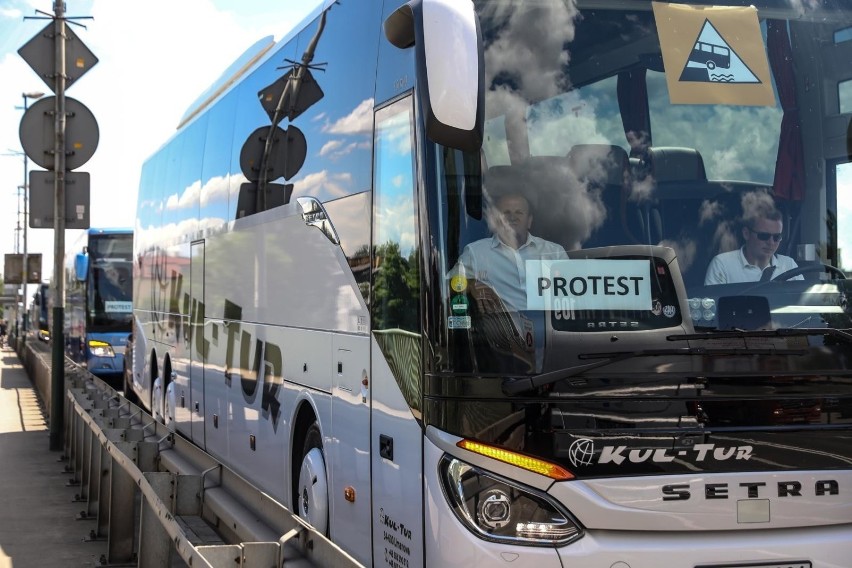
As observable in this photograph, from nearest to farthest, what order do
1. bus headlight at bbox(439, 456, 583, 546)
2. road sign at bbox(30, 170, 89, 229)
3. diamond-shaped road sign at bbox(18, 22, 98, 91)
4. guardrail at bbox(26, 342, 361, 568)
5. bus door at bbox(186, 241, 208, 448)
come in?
guardrail at bbox(26, 342, 361, 568) < bus headlight at bbox(439, 456, 583, 546) < bus door at bbox(186, 241, 208, 448) < road sign at bbox(30, 170, 89, 229) < diamond-shaped road sign at bbox(18, 22, 98, 91)

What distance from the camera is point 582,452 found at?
4262 millimetres

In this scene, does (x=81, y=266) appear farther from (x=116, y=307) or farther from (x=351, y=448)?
(x=351, y=448)

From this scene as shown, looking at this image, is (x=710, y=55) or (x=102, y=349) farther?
(x=102, y=349)

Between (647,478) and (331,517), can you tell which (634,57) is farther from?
(331,517)

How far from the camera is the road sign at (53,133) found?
13.2 m

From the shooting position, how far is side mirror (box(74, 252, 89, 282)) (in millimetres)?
25375

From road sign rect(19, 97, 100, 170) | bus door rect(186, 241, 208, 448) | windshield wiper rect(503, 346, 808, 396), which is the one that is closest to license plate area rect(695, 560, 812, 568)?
windshield wiper rect(503, 346, 808, 396)

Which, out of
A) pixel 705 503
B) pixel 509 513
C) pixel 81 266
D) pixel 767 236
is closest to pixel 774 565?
pixel 705 503

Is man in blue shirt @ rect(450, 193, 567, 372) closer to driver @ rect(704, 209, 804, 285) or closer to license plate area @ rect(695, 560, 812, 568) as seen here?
driver @ rect(704, 209, 804, 285)

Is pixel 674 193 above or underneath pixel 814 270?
above

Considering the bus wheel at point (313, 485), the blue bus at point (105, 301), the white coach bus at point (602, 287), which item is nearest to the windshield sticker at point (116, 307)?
the blue bus at point (105, 301)

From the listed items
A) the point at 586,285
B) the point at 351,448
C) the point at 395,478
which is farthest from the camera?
the point at 351,448

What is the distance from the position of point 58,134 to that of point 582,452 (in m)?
10.5

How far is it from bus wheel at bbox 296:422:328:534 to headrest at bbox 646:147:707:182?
2758 millimetres
